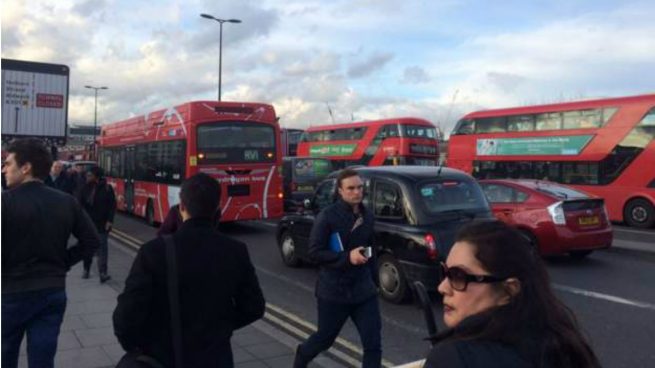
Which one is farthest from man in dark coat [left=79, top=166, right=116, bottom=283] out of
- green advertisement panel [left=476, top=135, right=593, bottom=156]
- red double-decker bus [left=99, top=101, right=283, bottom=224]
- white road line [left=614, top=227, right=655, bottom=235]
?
green advertisement panel [left=476, top=135, right=593, bottom=156]

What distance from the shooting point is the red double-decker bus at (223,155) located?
13.9 m

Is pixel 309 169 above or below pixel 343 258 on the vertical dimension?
above

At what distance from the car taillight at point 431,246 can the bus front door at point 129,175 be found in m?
12.4

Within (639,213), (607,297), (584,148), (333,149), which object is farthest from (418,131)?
(607,297)

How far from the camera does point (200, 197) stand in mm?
2748

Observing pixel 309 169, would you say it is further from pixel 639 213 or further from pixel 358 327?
pixel 358 327

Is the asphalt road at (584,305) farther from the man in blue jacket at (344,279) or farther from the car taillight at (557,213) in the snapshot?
the man in blue jacket at (344,279)

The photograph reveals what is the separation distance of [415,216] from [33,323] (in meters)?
4.76

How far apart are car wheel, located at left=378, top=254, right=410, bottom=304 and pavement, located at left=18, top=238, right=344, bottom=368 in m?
1.77

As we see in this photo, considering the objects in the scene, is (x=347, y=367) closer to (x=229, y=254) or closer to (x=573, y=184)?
(x=229, y=254)

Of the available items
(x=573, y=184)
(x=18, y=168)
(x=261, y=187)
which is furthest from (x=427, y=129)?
(x=18, y=168)

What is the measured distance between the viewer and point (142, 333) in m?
2.63

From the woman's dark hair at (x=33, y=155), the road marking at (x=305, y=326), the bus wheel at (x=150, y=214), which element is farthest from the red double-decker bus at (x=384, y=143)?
the woman's dark hair at (x=33, y=155)

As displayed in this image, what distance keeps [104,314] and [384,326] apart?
313 cm
